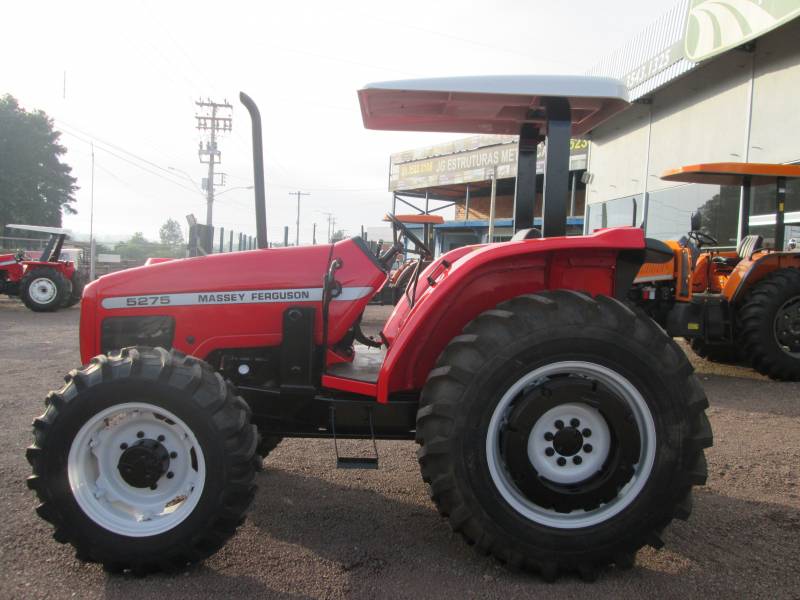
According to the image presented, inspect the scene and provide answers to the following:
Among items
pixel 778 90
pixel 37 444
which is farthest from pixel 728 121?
pixel 37 444

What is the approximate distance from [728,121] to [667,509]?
11615 millimetres

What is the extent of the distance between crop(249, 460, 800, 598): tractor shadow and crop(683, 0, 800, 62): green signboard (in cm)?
927

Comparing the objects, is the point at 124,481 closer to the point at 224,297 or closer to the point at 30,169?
the point at 224,297

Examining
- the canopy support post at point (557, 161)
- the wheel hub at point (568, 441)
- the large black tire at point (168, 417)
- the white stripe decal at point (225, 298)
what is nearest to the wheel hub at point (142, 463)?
the large black tire at point (168, 417)

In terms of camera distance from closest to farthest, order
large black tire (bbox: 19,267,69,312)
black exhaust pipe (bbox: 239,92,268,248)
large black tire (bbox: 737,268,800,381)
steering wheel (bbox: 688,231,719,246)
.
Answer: black exhaust pipe (bbox: 239,92,268,248) → large black tire (bbox: 737,268,800,381) → steering wheel (bbox: 688,231,719,246) → large black tire (bbox: 19,267,69,312)

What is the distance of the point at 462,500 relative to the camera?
214cm

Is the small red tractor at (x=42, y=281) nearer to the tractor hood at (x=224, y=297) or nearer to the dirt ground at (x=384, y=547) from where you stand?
the dirt ground at (x=384, y=547)

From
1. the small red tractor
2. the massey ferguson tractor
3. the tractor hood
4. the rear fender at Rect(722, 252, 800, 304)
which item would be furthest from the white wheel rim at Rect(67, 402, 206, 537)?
the small red tractor

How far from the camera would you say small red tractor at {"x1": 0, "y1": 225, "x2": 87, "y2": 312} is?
12.7 meters

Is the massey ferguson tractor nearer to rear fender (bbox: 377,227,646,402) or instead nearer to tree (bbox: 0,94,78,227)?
rear fender (bbox: 377,227,646,402)

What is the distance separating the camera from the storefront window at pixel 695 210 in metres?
11.2

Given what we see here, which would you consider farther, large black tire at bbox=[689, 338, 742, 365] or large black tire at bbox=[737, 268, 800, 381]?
large black tire at bbox=[689, 338, 742, 365]

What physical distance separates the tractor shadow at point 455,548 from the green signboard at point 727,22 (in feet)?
30.4

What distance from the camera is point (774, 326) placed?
616cm
